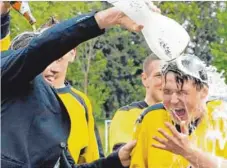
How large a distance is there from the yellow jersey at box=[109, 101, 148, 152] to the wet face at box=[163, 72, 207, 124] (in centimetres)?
80

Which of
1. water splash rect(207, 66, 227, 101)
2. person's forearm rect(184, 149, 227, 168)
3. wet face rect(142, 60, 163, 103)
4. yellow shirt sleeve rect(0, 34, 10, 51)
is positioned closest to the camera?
yellow shirt sleeve rect(0, 34, 10, 51)

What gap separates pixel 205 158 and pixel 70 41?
826mm

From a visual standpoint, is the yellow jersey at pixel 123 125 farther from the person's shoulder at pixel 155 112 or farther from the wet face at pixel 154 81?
the person's shoulder at pixel 155 112

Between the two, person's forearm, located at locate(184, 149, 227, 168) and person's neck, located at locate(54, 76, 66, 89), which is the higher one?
person's forearm, located at locate(184, 149, 227, 168)

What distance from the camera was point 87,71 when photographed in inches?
765

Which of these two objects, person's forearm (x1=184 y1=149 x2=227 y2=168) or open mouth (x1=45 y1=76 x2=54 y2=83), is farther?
open mouth (x1=45 y1=76 x2=54 y2=83)

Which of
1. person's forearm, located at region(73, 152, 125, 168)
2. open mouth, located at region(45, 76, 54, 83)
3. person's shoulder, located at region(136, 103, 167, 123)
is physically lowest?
person's shoulder, located at region(136, 103, 167, 123)

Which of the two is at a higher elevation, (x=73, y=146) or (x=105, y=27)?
(x=105, y=27)

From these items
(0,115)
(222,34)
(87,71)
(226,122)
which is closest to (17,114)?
(0,115)

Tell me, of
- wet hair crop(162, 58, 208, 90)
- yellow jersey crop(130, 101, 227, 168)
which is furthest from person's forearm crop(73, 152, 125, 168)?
wet hair crop(162, 58, 208, 90)

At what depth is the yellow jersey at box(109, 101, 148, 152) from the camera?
12.1 feet

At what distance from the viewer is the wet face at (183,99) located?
285 centimetres

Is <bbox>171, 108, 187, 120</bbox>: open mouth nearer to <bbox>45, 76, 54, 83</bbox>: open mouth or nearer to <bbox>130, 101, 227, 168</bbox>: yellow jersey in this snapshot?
<bbox>130, 101, 227, 168</bbox>: yellow jersey

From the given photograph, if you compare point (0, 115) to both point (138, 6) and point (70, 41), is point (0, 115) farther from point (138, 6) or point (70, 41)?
point (138, 6)
